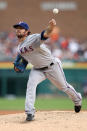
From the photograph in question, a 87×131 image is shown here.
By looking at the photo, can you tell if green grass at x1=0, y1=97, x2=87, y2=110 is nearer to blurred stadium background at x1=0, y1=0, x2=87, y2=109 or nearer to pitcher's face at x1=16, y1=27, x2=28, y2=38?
blurred stadium background at x1=0, y1=0, x2=87, y2=109

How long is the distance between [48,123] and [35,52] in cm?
114

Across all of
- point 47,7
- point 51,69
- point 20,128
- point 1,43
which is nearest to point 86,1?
point 47,7

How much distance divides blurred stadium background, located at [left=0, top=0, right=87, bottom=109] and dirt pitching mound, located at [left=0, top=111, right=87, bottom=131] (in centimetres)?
597

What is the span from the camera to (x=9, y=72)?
44.7 feet

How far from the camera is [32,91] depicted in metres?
6.76

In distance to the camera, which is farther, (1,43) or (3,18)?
(3,18)

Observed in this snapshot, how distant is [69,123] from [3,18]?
1282 cm

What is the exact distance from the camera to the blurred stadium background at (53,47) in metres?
13.5

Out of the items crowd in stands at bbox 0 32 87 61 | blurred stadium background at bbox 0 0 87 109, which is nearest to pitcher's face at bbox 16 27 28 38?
blurred stadium background at bbox 0 0 87 109

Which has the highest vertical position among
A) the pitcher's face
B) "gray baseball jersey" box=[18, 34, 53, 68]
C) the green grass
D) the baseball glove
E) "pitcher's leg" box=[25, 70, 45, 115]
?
the pitcher's face

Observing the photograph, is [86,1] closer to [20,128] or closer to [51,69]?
[51,69]

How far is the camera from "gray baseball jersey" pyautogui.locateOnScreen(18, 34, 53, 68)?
669 centimetres

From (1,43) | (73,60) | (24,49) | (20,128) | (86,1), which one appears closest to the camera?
(20,128)

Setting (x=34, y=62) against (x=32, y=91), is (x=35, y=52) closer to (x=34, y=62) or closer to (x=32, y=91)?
(x=34, y=62)
